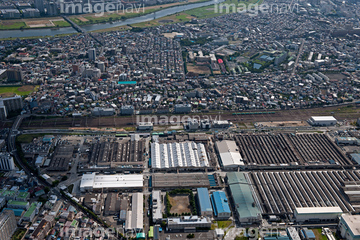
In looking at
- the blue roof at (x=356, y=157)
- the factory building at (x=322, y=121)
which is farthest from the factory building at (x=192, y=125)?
the blue roof at (x=356, y=157)

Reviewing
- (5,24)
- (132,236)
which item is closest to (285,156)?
(132,236)

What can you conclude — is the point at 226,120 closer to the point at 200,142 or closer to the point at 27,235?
the point at 200,142

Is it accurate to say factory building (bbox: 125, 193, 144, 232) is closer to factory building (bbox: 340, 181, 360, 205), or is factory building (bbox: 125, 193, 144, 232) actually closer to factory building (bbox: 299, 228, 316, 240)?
factory building (bbox: 299, 228, 316, 240)

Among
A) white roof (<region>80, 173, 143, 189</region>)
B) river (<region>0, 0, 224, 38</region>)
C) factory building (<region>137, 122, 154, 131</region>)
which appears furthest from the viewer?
river (<region>0, 0, 224, 38</region>)

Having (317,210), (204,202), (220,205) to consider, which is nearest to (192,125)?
(204,202)

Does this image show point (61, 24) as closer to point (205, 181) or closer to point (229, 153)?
point (229, 153)

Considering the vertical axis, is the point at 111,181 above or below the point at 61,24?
below

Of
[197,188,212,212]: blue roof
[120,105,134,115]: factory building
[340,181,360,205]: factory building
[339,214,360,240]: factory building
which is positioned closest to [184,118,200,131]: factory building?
[120,105,134,115]: factory building

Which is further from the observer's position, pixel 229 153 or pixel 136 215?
pixel 229 153

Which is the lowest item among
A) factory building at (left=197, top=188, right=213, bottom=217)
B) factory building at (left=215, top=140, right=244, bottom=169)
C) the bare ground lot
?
the bare ground lot
